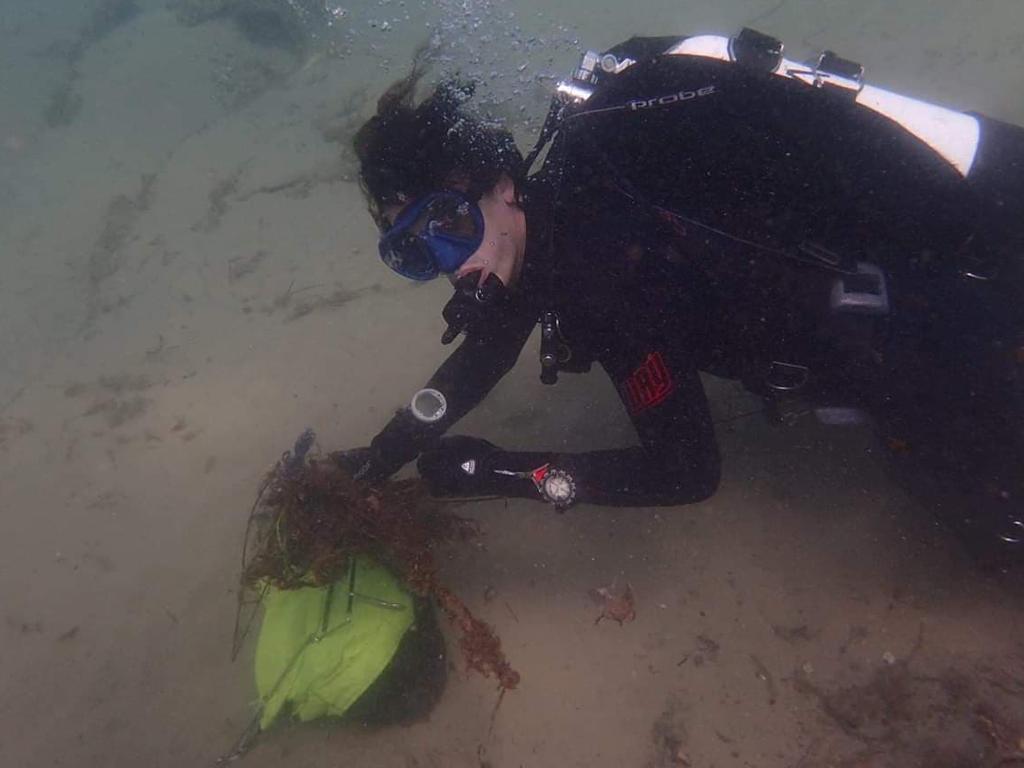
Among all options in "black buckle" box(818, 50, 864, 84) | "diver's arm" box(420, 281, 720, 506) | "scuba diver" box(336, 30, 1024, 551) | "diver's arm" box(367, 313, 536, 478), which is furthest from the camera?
"diver's arm" box(367, 313, 536, 478)

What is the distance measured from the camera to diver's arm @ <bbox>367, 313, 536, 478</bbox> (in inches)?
117

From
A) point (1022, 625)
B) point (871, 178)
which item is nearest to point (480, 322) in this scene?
point (871, 178)

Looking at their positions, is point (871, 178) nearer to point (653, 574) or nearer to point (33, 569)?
point (653, 574)

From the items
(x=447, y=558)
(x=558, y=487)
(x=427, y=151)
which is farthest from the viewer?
(x=447, y=558)

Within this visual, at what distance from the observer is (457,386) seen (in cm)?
312

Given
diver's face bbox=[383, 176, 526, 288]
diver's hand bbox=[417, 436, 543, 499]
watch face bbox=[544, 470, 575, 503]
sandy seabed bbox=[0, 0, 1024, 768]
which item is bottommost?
→ sandy seabed bbox=[0, 0, 1024, 768]

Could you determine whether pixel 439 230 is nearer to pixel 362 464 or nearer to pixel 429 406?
pixel 429 406

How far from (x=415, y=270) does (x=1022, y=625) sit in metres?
2.85

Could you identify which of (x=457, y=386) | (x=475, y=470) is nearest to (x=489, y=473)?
(x=475, y=470)

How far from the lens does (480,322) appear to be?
9.08 feet

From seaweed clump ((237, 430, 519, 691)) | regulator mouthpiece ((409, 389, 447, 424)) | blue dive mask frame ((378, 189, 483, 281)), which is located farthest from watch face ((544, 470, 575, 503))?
blue dive mask frame ((378, 189, 483, 281))

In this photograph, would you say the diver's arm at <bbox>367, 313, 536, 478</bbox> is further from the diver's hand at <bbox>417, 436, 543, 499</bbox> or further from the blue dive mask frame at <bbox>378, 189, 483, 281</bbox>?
the blue dive mask frame at <bbox>378, 189, 483, 281</bbox>

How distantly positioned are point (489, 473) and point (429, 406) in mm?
394

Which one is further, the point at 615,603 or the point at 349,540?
the point at 615,603
